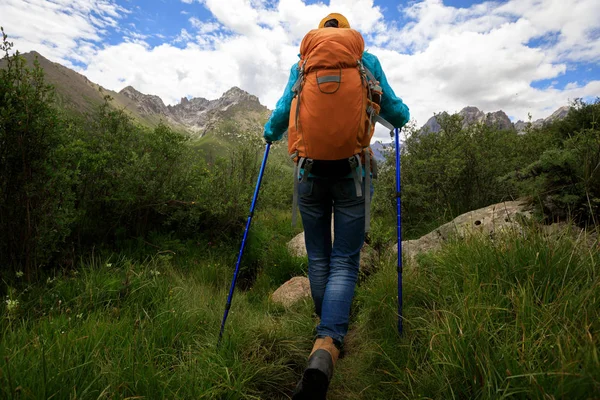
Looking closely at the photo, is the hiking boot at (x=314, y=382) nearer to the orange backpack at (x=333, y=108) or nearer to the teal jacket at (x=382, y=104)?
the orange backpack at (x=333, y=108)

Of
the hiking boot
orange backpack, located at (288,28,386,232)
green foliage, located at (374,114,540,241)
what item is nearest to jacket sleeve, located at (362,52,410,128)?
orange backpack, located at (288,28,386,232)

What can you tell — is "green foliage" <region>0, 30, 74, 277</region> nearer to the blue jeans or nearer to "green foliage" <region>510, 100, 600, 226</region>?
the blue jeans

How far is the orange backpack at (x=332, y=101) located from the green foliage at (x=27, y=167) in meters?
2.72

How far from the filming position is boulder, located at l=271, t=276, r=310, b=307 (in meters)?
4.25

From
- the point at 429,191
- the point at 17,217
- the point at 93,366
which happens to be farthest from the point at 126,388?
the point at 429,191

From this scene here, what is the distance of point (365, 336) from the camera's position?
314cm

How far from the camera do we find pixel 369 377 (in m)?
2.50

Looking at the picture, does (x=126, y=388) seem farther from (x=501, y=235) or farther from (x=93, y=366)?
(x=501, y=235)

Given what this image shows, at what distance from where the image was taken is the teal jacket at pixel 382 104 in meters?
2.76

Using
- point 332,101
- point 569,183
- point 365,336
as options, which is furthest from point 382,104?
point 569,183

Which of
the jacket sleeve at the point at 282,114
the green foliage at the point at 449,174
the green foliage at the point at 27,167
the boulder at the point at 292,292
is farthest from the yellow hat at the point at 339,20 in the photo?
the green foliage at the point at 449,174

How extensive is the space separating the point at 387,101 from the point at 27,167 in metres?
3.67

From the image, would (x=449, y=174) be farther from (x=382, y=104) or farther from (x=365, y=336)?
(x=365, y=336)

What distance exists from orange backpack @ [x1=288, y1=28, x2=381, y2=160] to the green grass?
1.41 meters
